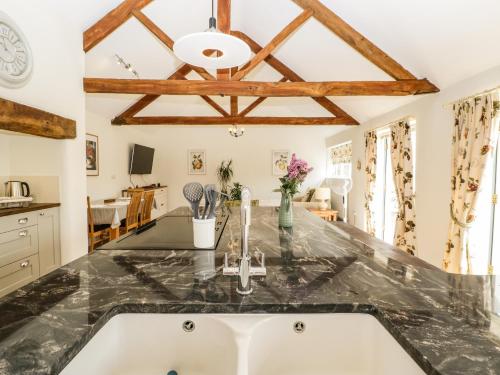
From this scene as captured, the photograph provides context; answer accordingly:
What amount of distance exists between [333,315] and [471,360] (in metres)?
0.31

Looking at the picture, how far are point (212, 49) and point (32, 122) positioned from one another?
1.78 metres

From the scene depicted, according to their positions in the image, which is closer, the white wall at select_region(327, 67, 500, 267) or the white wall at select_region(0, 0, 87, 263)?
the white wall at select_region(0, 0, 87, 263)

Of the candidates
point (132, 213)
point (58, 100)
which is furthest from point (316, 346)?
point (132, 213)

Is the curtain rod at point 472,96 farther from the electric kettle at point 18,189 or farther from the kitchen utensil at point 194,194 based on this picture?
the electric kettle at point 18,189

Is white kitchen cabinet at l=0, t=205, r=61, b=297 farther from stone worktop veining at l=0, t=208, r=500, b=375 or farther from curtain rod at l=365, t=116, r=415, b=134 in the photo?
curtain rod at l=365, t=116, r=415, b=134

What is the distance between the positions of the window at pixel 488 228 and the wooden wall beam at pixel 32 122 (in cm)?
393

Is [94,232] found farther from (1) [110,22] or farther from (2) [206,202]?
(2) [206,202]

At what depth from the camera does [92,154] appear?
15.9 feet

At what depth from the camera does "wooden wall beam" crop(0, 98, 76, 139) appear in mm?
2135

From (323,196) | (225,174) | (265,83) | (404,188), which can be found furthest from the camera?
(225,174)

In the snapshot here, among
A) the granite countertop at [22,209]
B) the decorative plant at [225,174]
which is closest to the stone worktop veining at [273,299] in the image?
the granite countertop at [22,209]

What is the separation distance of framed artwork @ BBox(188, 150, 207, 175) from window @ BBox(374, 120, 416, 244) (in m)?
4.33

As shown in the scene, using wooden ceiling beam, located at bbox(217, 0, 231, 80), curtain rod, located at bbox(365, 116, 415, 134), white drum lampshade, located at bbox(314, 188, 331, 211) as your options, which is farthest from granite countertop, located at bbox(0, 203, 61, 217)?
white drum lampshade, located at bbox(314, 188, 331, 211)

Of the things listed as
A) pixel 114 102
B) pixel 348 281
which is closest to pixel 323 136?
pixel 114 102
